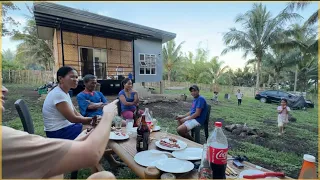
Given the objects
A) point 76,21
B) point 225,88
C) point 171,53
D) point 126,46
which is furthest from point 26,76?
point 225,88

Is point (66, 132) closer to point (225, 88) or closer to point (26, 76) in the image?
point (225, 88)

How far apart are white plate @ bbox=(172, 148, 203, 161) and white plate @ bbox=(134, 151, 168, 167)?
0.11 meters

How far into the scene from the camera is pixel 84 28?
8883 mm

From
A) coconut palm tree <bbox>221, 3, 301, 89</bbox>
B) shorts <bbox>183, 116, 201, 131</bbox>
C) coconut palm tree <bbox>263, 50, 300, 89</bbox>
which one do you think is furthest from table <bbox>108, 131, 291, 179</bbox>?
coconut palm tree <bbox>263, 50, 300, 89</bbox>

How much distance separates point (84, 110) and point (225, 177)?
2.62 m

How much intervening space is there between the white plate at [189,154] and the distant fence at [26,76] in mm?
20654

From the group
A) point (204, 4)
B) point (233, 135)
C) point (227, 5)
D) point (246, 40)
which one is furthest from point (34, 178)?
point (246, 40)

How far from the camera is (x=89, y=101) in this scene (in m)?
3.14

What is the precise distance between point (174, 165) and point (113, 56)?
34.8 ft

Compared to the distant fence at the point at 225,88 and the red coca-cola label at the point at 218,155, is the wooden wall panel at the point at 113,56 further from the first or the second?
the distant fence at the point at 225,88

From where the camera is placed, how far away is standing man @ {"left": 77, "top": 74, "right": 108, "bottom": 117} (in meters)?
3.09

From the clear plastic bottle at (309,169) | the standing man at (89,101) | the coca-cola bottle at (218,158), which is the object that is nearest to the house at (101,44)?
the standing man at (89,101)

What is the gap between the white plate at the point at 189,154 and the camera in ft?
4.71

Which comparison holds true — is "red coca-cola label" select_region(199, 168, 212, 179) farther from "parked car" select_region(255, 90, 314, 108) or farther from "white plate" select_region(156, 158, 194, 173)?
"parked car" select_region(255, 90, 314, 108)
